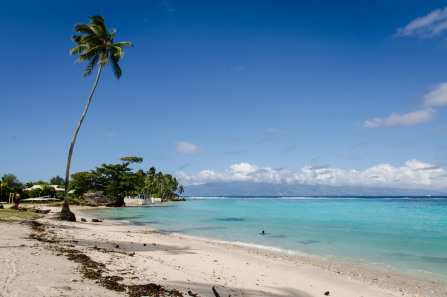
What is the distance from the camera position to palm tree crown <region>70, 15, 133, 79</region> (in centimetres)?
2161

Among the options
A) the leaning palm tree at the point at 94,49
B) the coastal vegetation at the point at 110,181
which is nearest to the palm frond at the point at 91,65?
the leaning palm tree at the point at 94,49

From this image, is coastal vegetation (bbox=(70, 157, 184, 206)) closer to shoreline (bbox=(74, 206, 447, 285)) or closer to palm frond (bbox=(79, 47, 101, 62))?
palm frond (bbox=(79, 47, 101, 62))

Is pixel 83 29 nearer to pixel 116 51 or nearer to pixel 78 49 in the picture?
pixel 78 49

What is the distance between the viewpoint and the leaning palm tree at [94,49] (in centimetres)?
2147

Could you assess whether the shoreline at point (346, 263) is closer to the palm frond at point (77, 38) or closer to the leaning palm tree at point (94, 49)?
the leaning palm tree at point (94, 49)

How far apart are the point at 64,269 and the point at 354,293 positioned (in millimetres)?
8554

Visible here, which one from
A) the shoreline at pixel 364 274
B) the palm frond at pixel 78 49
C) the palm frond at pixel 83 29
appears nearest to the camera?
the shoreline at pixel 364 274

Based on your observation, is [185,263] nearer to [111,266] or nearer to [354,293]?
[111,266]

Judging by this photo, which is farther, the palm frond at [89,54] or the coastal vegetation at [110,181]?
the coastal vegetation at [110,181]

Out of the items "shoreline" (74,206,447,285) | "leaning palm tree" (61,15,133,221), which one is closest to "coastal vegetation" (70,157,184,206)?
"leaning palm tree" (61,15,133,221)

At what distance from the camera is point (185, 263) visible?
9.83 metres

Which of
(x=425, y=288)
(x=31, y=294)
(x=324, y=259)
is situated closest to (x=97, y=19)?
(x=31, y=294)

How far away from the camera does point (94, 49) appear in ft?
72.6

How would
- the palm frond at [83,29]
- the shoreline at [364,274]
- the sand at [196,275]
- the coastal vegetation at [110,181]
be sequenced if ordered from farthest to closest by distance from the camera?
the coastal vegetation at [110,181]
the palm frond at [83,29]
the shoreline at [364,274]
the sand at [196,275]
